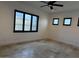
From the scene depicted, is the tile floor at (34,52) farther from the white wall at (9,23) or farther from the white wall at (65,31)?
the white wall at (65,31)

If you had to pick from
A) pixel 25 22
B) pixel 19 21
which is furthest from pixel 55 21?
pixel 19 21

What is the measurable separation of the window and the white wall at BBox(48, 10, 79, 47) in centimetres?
156

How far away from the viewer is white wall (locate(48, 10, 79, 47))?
6298mm

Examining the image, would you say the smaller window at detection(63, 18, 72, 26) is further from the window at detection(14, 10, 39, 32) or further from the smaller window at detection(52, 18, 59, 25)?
the window at detection(14, 10, 39, 32)

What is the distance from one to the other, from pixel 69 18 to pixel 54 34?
1.82 m

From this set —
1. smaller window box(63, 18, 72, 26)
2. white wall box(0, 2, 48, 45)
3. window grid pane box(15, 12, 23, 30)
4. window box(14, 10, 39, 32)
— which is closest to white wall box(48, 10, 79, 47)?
smaller window box(63, 18, 72, 26)

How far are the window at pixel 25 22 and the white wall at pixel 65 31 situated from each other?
156 cm

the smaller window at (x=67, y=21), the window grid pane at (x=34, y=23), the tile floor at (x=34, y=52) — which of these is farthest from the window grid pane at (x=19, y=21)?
the smaller window at (x=67, y=21)

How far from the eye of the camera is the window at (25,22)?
18.5 ft

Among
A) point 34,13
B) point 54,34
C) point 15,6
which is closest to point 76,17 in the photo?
point 54,34

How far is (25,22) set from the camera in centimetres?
625

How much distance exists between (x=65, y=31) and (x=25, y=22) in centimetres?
293

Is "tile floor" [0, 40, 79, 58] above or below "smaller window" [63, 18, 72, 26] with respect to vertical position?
below

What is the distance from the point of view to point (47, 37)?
829 cm
